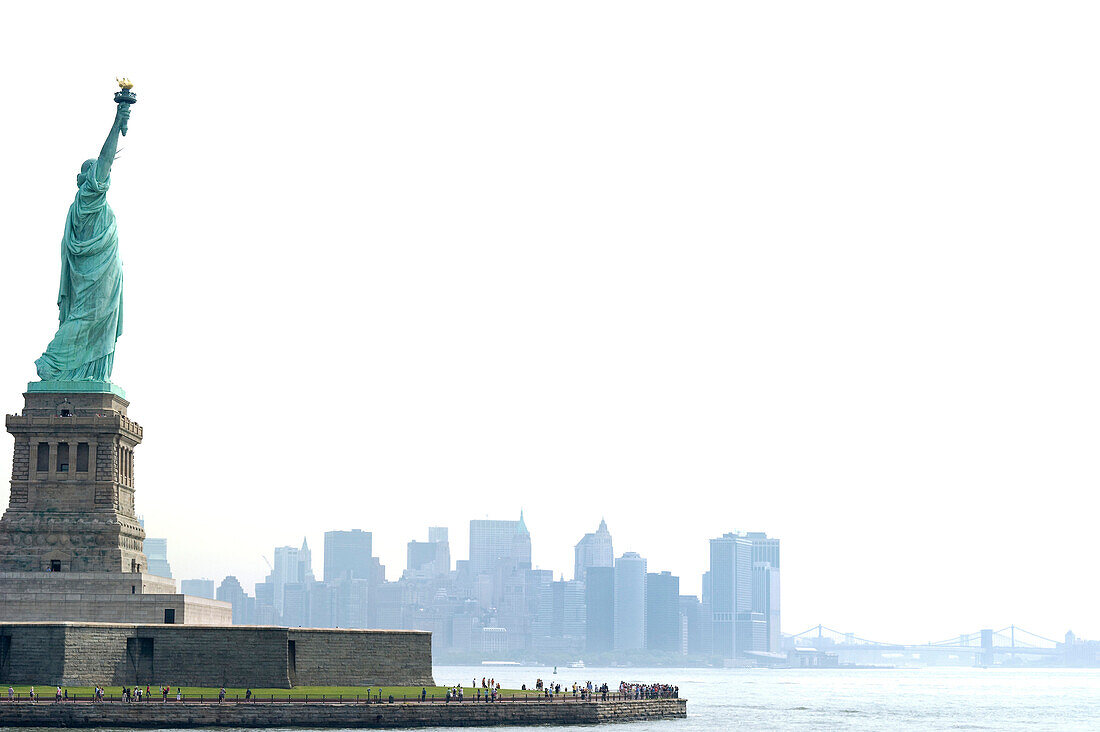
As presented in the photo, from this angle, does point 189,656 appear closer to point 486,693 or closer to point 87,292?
point 486,693

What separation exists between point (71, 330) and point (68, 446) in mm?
5672

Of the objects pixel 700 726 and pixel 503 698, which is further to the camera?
pixel 700 726

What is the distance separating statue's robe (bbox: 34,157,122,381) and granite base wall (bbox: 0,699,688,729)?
1760cm

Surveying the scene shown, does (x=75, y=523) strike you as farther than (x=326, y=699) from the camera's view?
Yes

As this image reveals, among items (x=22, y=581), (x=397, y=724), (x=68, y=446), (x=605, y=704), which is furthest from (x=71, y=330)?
(x=605, y=704)

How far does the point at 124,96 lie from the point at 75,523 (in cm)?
1982

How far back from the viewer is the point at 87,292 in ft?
255

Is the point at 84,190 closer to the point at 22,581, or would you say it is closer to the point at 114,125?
the point at 114,125

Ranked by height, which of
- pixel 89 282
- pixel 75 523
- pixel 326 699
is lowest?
pixel 326 699

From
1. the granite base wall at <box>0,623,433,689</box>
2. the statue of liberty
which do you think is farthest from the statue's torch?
the granite base wall at <box>0,623,433,689</box>

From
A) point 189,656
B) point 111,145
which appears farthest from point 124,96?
point 189,656

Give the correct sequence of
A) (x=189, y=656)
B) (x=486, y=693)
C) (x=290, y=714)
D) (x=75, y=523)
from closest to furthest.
Answer: (x=290, y=714) → (x=189, y=656) → (x=75, y=523) → (x=486, y=693)

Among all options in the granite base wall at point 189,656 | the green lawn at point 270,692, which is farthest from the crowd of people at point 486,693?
the granite base wall at point 189,656

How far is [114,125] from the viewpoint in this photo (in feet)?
252
